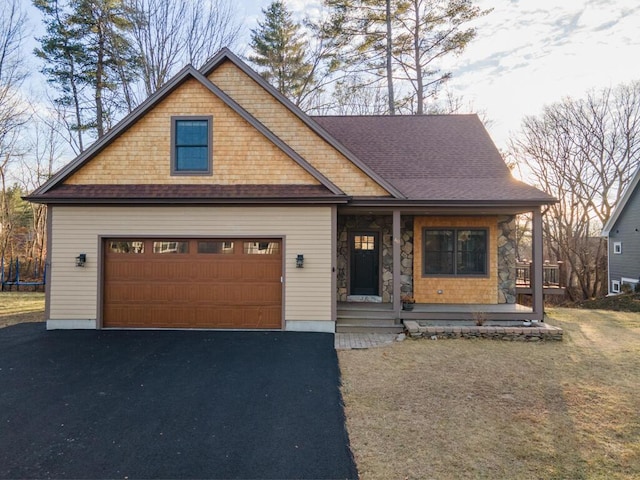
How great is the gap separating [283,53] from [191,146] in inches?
478

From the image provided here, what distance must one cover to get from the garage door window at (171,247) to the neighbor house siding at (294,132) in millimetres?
3584

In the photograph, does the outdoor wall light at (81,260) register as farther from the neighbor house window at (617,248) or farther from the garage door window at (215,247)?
the neighbor house window at (617,248)

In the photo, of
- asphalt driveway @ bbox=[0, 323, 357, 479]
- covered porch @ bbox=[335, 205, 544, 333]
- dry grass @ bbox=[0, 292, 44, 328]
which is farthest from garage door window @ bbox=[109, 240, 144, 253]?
covered porch @ bbox=[335, 205, 544, 333]

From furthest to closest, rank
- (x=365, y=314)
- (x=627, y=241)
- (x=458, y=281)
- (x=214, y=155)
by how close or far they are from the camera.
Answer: (x=627, y=241), (x=458, y=281), (x=365, y=314), (x=214, y=155)

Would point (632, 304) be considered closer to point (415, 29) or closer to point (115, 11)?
point (415, 29)

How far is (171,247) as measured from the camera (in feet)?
27.0

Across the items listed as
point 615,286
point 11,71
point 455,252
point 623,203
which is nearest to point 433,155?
point 455,252

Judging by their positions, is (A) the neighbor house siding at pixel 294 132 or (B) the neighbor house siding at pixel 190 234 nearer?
(B) the neighbor house siding at pixel 190 234

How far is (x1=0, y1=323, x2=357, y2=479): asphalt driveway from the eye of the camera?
318cm

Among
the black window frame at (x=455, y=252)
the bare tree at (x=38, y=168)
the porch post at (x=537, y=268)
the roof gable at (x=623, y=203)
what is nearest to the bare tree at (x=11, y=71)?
the bare tree at (x=38, y=168)

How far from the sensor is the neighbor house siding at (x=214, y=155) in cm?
825

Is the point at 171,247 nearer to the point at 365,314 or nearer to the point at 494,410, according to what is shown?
the point at 365,314

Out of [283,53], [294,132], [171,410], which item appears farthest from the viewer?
[283,53]

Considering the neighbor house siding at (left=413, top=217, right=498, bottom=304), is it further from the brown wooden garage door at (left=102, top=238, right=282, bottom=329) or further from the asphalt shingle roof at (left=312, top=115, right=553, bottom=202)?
the brown wooden garage door at (left=102, top=238, right=282, bottom=329)
